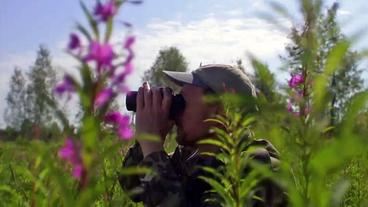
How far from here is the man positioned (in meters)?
2.75

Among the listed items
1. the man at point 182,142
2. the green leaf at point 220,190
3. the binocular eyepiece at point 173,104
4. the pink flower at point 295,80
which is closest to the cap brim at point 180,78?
the man at point 182,142

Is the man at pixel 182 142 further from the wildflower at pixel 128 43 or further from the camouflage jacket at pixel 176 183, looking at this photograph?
the wildflower at pixel 128 43

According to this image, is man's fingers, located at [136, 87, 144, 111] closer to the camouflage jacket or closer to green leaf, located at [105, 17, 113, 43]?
the camouflage jacket

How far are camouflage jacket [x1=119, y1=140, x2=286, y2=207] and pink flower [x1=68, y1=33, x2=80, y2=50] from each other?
1675 millimetres

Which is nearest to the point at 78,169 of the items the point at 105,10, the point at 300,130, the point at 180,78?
the point at 105,10

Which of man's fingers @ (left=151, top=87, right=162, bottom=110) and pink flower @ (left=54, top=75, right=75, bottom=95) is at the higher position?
man's fingers @ (left=151, top=87, right=162, bottom=110)

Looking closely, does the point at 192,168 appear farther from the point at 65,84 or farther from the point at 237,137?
the point at 65,84

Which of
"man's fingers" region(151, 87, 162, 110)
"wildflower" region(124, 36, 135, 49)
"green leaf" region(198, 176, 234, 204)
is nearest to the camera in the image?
"wildflower" region(124, 36, 135, 49)

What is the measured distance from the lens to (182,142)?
3012mm

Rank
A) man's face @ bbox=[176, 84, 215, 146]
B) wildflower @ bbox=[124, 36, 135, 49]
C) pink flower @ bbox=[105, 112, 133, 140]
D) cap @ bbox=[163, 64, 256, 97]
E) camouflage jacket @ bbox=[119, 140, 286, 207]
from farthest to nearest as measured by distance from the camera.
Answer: cap @ bbox=[163, 64, 256, 97], man's face @ bbox=[176, 84, 215, 146], camouflage jacket @ bbox=[119, 140, 286, 207], pink flower @ bbox=[105, 112, 133, 140], wildflower @ bbox=[124, 36, 135, 49]

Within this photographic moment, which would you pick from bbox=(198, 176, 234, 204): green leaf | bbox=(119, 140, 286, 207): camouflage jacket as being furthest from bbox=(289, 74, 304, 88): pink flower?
bbox=(119, 140, 286, 207): camouflage jacket

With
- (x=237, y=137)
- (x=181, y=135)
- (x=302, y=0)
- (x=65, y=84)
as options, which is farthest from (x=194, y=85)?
(x=65, y=84)

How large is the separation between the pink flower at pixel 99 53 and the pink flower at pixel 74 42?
0.21 feet

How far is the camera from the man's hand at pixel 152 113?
2791 mm
